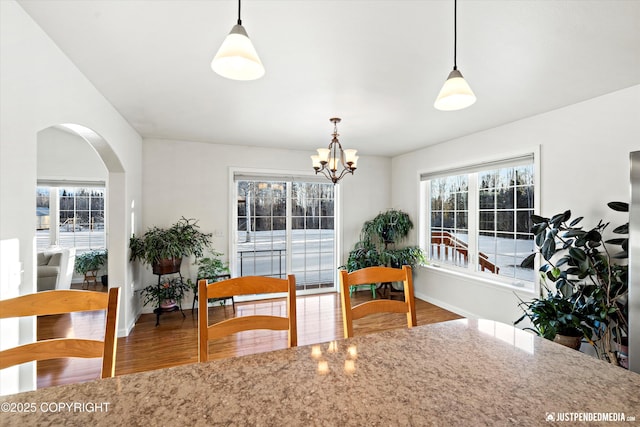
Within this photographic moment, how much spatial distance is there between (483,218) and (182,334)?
3977mm

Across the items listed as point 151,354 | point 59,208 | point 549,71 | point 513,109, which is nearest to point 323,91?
point 549,71

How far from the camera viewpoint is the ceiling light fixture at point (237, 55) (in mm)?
1067

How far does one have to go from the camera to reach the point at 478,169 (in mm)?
4023

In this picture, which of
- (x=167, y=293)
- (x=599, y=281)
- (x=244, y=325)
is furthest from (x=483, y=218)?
(x=167, y=293)

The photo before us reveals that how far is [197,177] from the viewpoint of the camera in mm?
4602

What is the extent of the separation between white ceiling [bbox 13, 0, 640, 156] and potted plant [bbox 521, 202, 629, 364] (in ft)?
3.87

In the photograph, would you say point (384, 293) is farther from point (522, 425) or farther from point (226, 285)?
point (522, 425)

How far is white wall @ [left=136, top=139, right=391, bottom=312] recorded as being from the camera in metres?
4.38

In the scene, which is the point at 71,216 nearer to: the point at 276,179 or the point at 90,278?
the point at 90,278

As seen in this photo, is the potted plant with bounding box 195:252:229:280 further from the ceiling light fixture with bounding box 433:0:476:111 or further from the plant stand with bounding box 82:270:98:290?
the ceiling light fixture with bounding box 433:0:476:111

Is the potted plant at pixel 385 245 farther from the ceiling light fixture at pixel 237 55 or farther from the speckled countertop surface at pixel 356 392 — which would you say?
the ceiling light fixture at pixel 237 55

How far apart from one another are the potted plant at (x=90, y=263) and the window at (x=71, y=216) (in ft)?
0.87

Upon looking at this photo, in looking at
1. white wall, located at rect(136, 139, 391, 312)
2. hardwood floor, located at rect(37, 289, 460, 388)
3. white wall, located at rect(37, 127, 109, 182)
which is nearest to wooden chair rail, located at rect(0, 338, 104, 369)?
hardwood floor, located at rect(37, 289, 460, 388)

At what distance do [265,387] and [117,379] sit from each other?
17.0 inches
